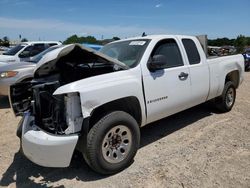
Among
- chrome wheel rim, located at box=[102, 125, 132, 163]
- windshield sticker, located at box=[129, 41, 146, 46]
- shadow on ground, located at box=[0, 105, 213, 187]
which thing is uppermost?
windshield sticker, located at box=[129, 41, 146, 46]

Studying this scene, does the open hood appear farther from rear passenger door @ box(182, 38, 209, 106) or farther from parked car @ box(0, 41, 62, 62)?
parked car @ box(0, 41, 62, 62)

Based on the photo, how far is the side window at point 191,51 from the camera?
5.27 meters

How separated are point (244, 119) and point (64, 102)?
172 inches

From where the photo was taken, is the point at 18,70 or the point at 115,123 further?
the point at 18,70

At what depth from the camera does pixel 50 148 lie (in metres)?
3.22

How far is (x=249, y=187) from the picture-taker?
342cm

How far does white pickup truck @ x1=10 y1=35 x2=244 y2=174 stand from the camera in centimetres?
333

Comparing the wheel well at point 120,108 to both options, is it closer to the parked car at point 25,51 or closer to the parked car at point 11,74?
the parked car at point 11,74

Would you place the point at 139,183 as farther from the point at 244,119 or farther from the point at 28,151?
the point at 244,119

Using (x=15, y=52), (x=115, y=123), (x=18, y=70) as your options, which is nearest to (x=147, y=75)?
(x=115, y=123)

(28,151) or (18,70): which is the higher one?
(18,70)

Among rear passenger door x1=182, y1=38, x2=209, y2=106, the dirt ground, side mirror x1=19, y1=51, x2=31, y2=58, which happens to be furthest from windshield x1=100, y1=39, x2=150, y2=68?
side mirror x1=19, y1=51, x2=31, y2=58

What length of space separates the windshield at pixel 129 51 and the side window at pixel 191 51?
1030mm

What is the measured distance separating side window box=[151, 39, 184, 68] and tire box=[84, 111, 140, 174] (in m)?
1.41
